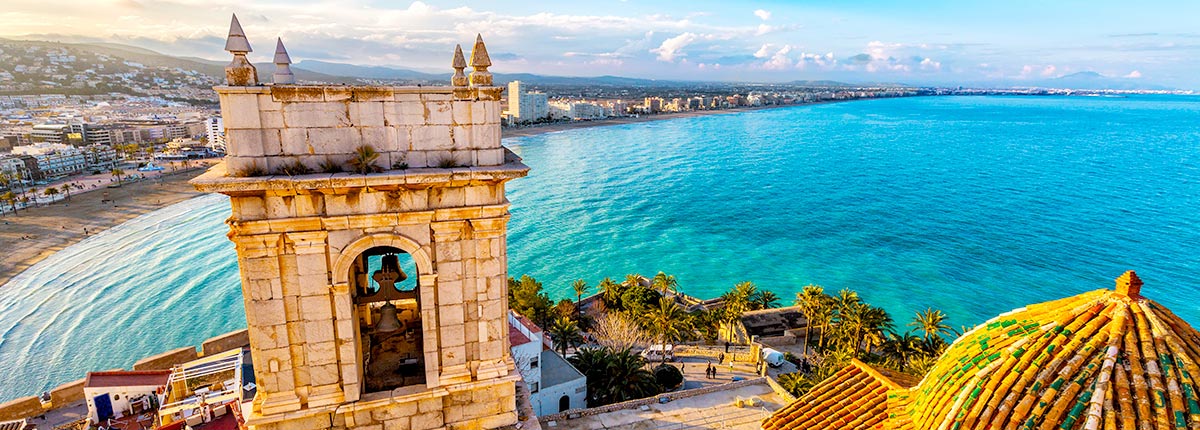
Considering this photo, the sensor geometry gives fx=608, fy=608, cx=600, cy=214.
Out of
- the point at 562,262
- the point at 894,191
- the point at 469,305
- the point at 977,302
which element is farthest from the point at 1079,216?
the point at 469,305

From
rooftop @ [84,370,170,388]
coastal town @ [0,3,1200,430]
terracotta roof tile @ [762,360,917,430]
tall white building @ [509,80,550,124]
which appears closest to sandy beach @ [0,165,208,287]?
rooftop @ [84,370,170,388]

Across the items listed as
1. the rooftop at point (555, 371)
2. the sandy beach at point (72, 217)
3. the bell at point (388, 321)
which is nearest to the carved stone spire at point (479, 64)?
the bell at point (388, 321)

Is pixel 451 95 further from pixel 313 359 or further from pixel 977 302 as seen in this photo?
pixel 977 302

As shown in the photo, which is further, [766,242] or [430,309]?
[766,242]

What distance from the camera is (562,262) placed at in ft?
196

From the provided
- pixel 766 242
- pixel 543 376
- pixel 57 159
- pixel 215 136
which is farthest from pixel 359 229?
pixel 215 136

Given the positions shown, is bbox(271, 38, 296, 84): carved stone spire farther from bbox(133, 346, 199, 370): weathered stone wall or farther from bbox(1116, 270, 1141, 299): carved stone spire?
bbox(133, 346, 199, 370): weathered stone wall

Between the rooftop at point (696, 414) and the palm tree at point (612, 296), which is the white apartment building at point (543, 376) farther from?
the palm tree at point (612, 296)

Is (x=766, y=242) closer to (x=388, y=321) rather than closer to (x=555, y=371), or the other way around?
(x=555, y=371)

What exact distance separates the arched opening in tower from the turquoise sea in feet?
137

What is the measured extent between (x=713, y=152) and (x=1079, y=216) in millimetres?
69044

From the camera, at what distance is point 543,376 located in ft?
86.0

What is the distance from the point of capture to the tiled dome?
6500 mm

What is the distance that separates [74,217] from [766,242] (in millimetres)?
85663
